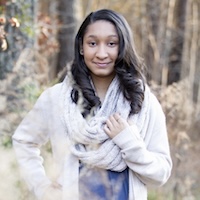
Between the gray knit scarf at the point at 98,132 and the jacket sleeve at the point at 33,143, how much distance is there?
0.20 metres

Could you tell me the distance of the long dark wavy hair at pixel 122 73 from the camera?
374cm

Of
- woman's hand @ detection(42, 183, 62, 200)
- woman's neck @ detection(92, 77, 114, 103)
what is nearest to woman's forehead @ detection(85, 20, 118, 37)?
woman's neck @ detection(92, 77, 114, 103)

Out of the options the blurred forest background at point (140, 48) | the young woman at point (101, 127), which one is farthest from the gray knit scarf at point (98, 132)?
the blurred forest background at point (140, 48)

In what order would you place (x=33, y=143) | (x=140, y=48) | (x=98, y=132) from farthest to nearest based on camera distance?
(x=140, y=48)
(x=33, y=143)
(x=98, y=132)

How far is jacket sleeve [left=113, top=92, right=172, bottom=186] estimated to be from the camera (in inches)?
142

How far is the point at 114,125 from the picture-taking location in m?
3.65

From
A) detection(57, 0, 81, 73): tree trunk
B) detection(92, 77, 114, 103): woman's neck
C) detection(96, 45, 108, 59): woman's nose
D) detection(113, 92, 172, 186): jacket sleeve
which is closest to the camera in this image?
detection(113, 92, 172, 186): jacket sleeve

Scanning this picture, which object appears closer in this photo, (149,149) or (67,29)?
(149,149)

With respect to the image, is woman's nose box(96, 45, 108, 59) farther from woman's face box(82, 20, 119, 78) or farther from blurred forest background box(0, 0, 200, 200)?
blurred forest background box(0, 0, 200, 200)

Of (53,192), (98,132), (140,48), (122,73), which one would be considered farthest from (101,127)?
(140,48)

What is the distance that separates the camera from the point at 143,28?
15625mm

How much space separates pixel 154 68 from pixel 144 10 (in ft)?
8.19

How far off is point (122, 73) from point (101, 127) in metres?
0.31

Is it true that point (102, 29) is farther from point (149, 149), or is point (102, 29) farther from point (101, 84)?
point (149, 149)
